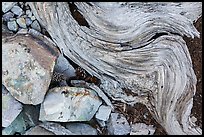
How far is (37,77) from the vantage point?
1.67 meters

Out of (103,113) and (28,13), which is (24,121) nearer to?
(103,113)

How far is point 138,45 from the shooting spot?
1.73 meters

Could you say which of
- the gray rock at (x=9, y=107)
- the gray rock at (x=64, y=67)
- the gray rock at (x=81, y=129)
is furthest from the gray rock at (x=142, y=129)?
the gray rock at (x=9, y=107)

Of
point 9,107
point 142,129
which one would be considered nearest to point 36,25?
point 9,107

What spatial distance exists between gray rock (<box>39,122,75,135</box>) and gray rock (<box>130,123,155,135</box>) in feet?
0.76

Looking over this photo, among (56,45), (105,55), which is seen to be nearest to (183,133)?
(105,55)

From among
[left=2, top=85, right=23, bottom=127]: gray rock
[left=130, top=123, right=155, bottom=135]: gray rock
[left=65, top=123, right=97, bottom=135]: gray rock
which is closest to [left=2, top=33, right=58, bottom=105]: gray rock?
[left=2, top=85, right=23, bottom=127]: gray rock

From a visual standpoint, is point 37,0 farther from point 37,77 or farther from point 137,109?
point 137,109

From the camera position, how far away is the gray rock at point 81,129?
5.78 feet

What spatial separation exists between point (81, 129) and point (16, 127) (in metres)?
0.24

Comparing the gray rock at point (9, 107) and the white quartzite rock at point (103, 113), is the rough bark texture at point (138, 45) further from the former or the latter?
the gray rock at point (9, 107)

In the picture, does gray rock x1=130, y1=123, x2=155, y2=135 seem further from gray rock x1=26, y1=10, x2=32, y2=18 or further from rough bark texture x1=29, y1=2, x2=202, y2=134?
gray rock x1=26, y1=10, x2=32, y2=18

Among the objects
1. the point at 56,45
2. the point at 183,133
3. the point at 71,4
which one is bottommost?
the point at 183,133

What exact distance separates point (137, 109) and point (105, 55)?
24cm
